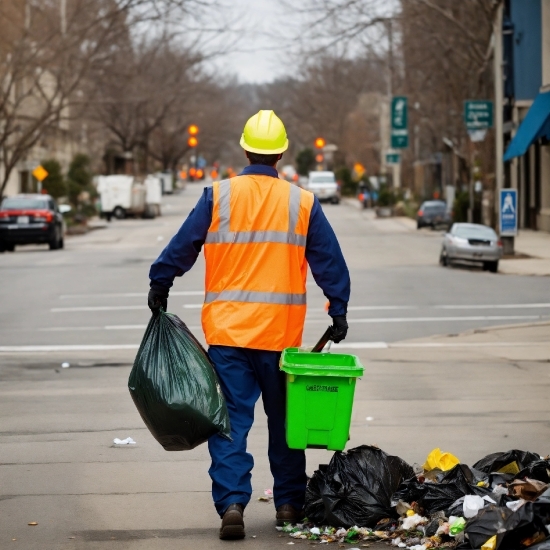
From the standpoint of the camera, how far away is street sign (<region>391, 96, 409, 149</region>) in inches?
2158

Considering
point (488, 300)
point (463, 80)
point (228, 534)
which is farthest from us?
point (463, 80)

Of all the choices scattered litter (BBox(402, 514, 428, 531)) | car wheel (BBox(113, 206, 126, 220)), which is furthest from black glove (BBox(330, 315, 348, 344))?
car wheel (BBox(113, 206, 126, 220))

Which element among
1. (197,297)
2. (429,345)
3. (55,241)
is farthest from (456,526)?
(55,241)

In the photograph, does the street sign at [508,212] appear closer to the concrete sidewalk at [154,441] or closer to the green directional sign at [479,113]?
the green directional sign at [479,113]

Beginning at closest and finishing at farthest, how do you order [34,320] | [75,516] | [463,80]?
[75,516] < [34,320] < [463,80]

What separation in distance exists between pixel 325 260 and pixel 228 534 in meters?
1.43

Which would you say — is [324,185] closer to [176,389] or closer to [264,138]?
[264,138]

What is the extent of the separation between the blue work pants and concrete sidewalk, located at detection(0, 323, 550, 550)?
0.22 meters

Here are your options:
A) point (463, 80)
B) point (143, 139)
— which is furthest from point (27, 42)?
point (143, 139)

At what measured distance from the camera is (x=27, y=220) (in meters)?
35.8

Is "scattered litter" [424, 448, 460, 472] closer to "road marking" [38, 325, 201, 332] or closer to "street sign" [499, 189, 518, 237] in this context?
"road marking" [38, 325, 201, 332]

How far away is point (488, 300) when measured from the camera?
20219 mm

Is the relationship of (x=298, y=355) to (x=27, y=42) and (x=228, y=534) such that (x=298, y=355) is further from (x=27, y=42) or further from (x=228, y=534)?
(x=27, y=42)

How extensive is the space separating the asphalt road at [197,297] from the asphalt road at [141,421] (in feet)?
0.18
